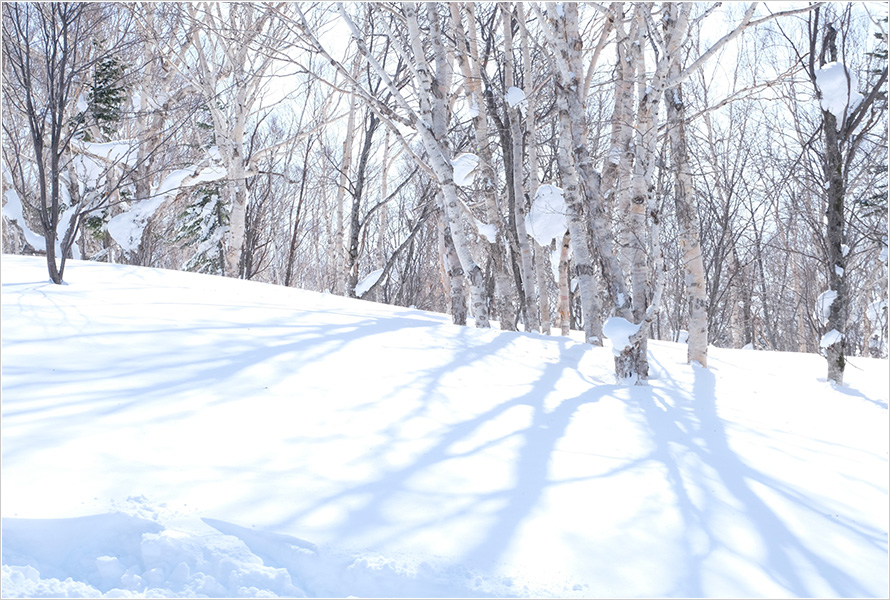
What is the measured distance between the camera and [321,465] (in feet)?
7.79

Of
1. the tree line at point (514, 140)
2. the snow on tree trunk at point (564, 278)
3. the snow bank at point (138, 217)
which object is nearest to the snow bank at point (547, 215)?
the tree line at point (514, 140)

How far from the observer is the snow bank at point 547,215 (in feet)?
21.6

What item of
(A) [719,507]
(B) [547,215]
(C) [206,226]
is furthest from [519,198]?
(C) [206,226]

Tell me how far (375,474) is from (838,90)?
628 cm

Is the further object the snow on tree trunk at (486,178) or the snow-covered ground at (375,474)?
the snow on tree trunk at (486,178)

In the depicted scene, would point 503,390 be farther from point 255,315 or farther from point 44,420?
point 44,420

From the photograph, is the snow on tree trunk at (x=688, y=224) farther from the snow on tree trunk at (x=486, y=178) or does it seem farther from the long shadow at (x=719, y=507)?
the long shadow at (x=719, y=507)

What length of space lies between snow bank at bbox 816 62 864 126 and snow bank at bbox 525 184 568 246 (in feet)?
9.15

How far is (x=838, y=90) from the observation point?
598 centimetres

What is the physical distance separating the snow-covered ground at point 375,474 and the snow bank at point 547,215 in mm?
2765

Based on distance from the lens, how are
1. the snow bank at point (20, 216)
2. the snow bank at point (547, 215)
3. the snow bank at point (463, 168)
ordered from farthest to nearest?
the snow bank at point (20, 216)
the snow bank at point (547, 215)
the snow bank at point (463, 168)

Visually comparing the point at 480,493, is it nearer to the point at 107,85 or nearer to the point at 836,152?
the point at 836,152

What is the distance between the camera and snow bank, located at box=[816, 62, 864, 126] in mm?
5859

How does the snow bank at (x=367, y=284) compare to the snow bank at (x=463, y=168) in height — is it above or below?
below
